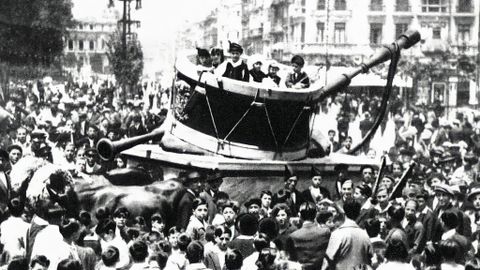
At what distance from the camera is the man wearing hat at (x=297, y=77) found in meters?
14.6

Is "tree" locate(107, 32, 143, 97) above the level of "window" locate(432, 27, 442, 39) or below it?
below

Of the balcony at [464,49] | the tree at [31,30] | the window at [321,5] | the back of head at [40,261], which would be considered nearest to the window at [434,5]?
the balcony at [464,49]

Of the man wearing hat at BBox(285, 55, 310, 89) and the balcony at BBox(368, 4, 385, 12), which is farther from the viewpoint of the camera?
the balcony at BBox(368, 4, 385, 12)

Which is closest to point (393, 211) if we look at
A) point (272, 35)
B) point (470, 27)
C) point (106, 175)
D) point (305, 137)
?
point (106, 175)

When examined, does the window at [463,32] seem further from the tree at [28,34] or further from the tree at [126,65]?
the tree at [28,34]

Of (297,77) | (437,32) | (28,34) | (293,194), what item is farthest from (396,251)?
(437,32)

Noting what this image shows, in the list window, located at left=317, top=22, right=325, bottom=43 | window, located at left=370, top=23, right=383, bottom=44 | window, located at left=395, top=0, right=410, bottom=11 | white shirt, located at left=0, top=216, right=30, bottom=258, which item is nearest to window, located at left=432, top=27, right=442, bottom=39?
window, located at left=395, top=0, right=410, bottom=11

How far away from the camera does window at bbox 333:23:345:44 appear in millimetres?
66812

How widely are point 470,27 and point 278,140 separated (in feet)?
180

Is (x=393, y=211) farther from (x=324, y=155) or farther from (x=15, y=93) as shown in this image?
(x=15, y=93)

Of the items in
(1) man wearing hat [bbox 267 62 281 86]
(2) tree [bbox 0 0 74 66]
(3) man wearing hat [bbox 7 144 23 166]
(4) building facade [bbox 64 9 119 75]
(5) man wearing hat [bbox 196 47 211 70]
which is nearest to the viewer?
(3) man wearing hat [bbox 7 144 23 166]

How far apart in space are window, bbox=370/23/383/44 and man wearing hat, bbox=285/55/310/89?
53.3 meters

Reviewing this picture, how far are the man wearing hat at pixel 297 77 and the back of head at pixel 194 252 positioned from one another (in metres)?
7.52

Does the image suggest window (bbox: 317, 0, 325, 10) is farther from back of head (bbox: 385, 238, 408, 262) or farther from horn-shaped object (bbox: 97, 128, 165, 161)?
back of head (bbox: 385, 238, 408, 262)
